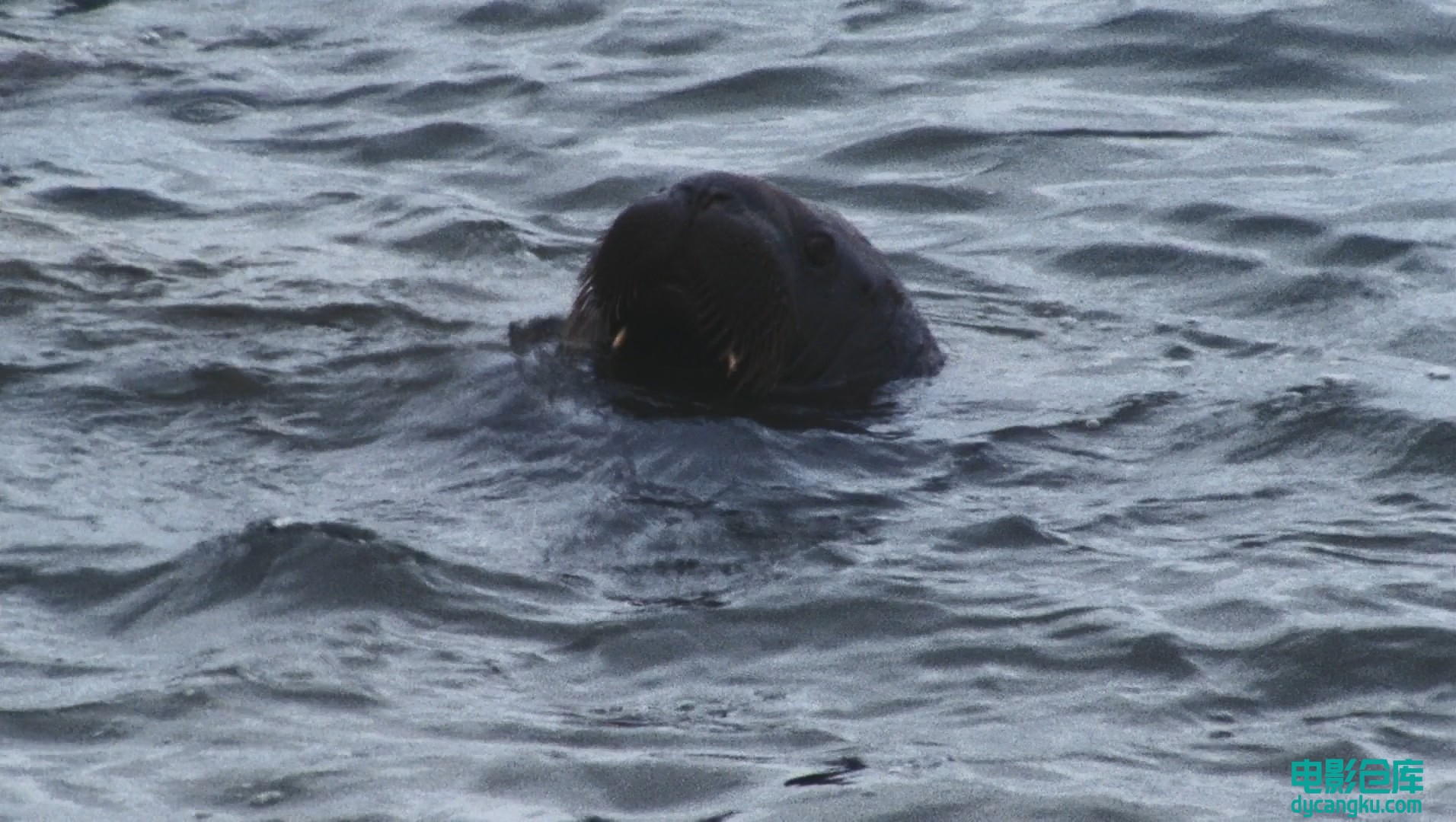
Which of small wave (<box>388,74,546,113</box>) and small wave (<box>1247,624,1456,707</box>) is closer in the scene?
small wave (<box>1247,624,1456,707</box>)

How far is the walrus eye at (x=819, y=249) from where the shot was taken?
6902 mm

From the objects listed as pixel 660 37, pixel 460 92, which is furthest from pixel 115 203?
pixel 660 37

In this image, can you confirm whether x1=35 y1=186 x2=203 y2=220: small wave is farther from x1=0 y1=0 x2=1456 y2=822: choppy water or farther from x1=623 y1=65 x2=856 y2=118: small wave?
x1=623 y1=65 x2=856 y2=118: small wave

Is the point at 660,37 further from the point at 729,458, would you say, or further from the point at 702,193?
the point at 729,458

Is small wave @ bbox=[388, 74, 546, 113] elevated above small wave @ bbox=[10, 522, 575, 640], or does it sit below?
above

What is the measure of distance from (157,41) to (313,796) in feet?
31.3

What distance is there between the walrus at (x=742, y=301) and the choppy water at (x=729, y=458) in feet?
0.61

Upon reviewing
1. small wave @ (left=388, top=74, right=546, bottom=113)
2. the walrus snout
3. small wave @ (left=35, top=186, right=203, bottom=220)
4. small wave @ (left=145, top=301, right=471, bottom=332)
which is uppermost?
the walrus snout

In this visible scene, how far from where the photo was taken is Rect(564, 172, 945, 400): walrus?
21.3 ft

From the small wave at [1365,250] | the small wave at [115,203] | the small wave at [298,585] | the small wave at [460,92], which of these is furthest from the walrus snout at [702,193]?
the small wave at [460,92]

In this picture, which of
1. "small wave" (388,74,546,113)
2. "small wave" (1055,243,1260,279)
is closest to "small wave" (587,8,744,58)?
"small wave" (388,74,546,113)

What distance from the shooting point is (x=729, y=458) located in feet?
20.2

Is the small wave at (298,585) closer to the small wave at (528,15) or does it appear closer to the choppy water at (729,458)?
the choppy water at (729,458)

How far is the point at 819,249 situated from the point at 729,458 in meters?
1.00
